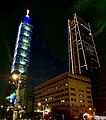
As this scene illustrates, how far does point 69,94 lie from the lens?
91.2 meters

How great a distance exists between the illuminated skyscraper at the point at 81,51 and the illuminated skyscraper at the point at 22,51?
44880 mm

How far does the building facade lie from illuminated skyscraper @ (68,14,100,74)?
38.3 m

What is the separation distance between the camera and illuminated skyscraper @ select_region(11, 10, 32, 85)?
143 meters

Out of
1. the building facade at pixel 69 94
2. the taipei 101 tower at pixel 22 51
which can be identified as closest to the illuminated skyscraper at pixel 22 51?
the taipei 101 tower at pixel 22 51

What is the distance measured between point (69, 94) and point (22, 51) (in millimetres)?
69511

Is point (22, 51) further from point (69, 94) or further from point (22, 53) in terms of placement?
point (69, 94)

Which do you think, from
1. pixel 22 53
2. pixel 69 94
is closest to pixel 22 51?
pixel 22 53

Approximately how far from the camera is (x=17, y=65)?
142875 mm

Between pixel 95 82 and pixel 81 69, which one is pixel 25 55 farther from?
pixel 95 82

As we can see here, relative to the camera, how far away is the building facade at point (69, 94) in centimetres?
9100

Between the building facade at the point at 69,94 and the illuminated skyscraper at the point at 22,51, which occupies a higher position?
the illuminated skyscraper at the point at 22,51

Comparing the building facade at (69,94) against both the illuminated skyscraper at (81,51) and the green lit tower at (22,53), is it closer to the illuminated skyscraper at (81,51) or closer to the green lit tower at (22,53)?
the green lit tower at (22,53)

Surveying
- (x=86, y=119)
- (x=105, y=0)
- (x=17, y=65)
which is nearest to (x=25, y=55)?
(x=17, y=65)

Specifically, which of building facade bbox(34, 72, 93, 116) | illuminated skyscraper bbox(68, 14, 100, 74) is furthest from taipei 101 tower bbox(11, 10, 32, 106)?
illuminated skyscraper bbox(68, 14, 100, 74)
